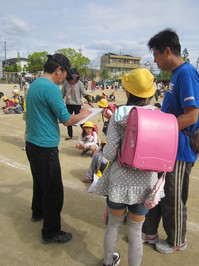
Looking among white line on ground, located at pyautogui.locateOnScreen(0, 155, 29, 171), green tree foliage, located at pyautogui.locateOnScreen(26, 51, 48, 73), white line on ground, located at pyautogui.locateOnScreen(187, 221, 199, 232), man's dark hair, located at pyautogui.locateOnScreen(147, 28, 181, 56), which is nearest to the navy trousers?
man's dark hair, located at pyautogui.locateOnScreen(147, 28, 181, 56)

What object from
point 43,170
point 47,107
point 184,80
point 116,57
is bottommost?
point 43,170

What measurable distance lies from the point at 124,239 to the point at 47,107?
1743mm

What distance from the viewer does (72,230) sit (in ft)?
9.15

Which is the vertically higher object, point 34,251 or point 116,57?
point 116,57

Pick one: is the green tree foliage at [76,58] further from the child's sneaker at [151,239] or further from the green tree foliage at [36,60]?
the child's sneaker at [151,239]

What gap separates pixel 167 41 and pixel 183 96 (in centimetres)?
55

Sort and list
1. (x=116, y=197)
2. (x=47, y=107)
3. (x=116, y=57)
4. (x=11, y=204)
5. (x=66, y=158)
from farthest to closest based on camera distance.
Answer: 1. (x=116, y=57)
2. (x=66, y=158)
3. (x=11, y=204)
4. (x=47, y=107)
5. (x=116, y=197)

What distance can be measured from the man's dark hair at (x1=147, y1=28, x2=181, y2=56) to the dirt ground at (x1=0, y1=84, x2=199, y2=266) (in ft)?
6.88

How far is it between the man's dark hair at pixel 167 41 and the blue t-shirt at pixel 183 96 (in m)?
0.18

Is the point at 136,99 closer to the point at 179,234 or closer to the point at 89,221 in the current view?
the point at 179,234

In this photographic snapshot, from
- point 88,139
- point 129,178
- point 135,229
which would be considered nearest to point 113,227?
point 135,229

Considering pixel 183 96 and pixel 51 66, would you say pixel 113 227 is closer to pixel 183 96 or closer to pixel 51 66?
pixel 183 96

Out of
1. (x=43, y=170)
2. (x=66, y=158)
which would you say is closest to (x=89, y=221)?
(x=43, y=170)

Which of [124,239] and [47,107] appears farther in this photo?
[124,239]
